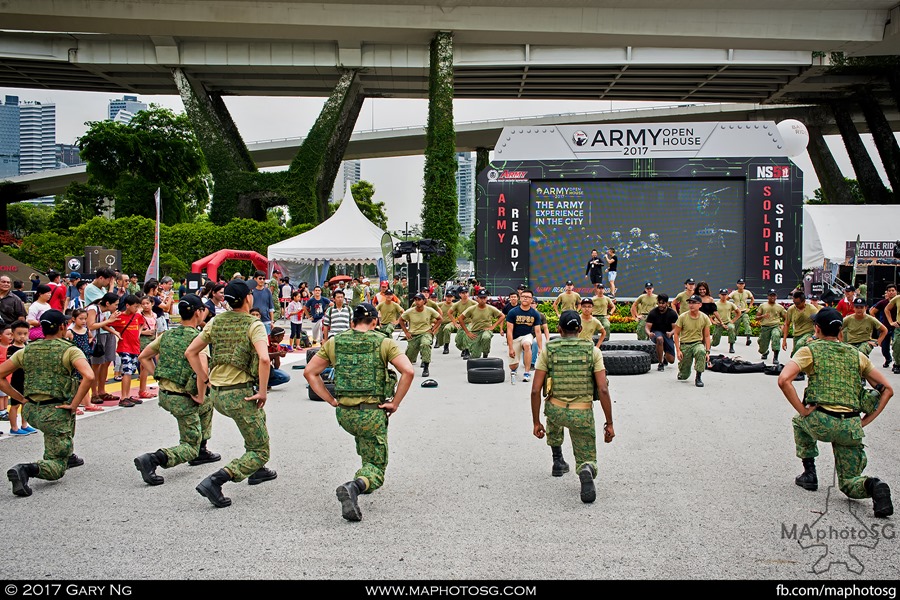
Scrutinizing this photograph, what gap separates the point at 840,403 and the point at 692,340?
25.1ft

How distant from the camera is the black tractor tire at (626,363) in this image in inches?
563

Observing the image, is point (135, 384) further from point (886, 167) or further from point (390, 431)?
point (886, 167)

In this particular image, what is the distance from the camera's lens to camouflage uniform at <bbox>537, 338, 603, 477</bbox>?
20.8 feet

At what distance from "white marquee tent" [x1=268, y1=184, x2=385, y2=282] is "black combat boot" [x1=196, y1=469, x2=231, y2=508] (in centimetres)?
2143

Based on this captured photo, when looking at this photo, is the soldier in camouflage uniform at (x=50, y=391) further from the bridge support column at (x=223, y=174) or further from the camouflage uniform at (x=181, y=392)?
the bridge support column at (x=223, y=174)

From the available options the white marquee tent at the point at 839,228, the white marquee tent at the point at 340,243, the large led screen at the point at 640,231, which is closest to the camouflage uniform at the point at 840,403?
the large led screen at the point at 640,231

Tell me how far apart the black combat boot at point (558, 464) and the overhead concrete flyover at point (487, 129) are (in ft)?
144

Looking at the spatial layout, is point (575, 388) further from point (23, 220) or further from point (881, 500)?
point (23, 220)

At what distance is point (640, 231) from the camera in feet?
81.0

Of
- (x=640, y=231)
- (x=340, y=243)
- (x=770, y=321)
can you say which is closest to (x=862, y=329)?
(x=770, y=321)

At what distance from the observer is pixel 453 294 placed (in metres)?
18.4

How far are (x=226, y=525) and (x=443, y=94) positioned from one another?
33.1 m
